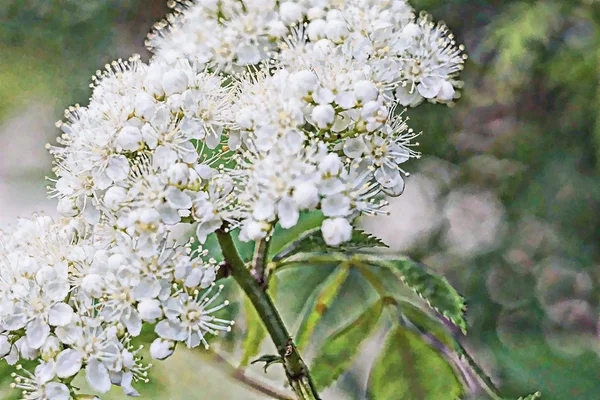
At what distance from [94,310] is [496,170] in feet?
4.53

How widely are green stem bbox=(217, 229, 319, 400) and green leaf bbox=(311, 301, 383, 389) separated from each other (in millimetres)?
195

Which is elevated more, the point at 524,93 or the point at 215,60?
the point at 215,60

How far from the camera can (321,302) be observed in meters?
1.01

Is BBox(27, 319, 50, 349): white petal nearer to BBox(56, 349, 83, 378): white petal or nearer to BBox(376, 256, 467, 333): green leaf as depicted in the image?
BBox(56, 349, 83, 378): white petal

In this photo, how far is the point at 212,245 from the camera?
0.99 m

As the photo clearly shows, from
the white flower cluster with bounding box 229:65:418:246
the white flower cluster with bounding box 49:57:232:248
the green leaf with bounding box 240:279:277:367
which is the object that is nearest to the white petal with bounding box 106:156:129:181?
the white flower cluster with bounding box 49:57:232:248

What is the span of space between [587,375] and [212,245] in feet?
2.35

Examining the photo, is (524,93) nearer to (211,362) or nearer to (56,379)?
(211,362)

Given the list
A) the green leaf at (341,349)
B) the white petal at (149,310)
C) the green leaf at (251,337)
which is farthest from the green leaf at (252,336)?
the white petal at (149,310)

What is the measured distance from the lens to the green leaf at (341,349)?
38.1 inches

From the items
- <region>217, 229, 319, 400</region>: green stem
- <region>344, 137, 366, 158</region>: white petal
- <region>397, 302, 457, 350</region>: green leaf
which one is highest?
<region>344, 137, 366, 158</region>: white petal

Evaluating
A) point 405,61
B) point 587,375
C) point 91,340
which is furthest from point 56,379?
point 587,375

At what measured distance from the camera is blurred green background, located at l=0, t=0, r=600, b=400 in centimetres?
149

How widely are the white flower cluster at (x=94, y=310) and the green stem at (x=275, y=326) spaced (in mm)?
41
